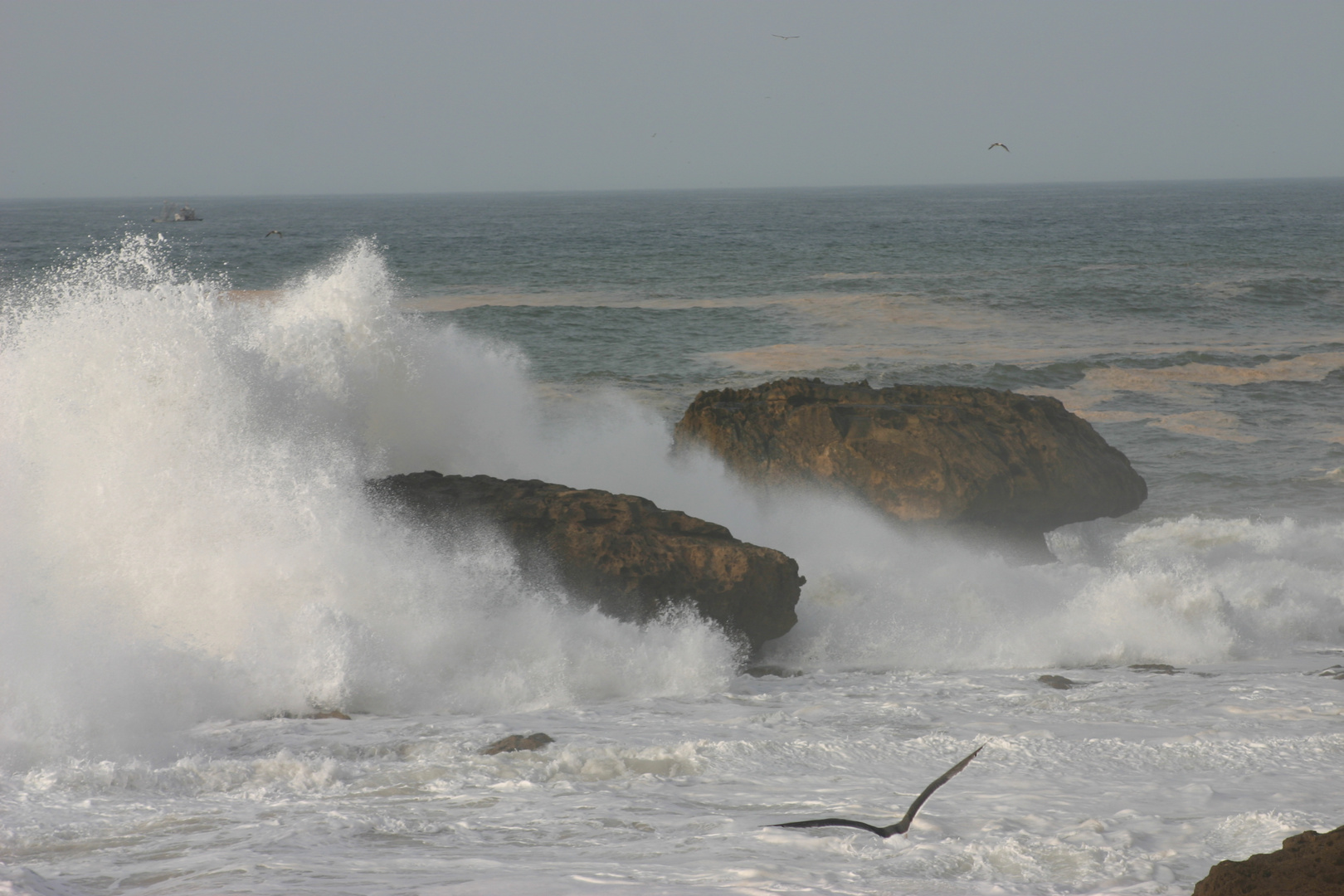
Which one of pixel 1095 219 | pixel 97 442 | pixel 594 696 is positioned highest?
pixel 1095 219

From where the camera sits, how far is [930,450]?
8.59 m

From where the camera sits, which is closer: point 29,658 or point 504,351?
point 29,658

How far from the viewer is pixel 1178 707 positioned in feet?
17.8

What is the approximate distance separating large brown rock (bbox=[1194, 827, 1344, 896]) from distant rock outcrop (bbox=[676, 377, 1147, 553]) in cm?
566

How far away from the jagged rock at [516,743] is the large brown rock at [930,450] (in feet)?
14.0

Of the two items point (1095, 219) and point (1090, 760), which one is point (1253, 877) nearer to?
point (1090, 760)

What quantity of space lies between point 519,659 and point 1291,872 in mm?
4051

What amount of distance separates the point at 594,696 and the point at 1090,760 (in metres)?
2.50

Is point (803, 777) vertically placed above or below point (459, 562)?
below

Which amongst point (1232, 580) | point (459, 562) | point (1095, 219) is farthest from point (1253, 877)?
point (1095, 219)

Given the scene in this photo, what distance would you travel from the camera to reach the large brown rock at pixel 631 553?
630 centimetres

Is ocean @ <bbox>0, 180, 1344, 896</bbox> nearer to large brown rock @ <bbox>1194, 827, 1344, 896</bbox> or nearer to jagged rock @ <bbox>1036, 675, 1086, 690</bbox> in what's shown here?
jagged rock @ <bbox>1036, 675, 1086, 690</bbox>

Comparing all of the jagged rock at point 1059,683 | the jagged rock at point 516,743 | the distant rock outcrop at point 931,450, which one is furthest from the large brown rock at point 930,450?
the jagged rock at point 516,743

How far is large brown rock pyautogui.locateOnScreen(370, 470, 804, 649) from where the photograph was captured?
20.7 ft
